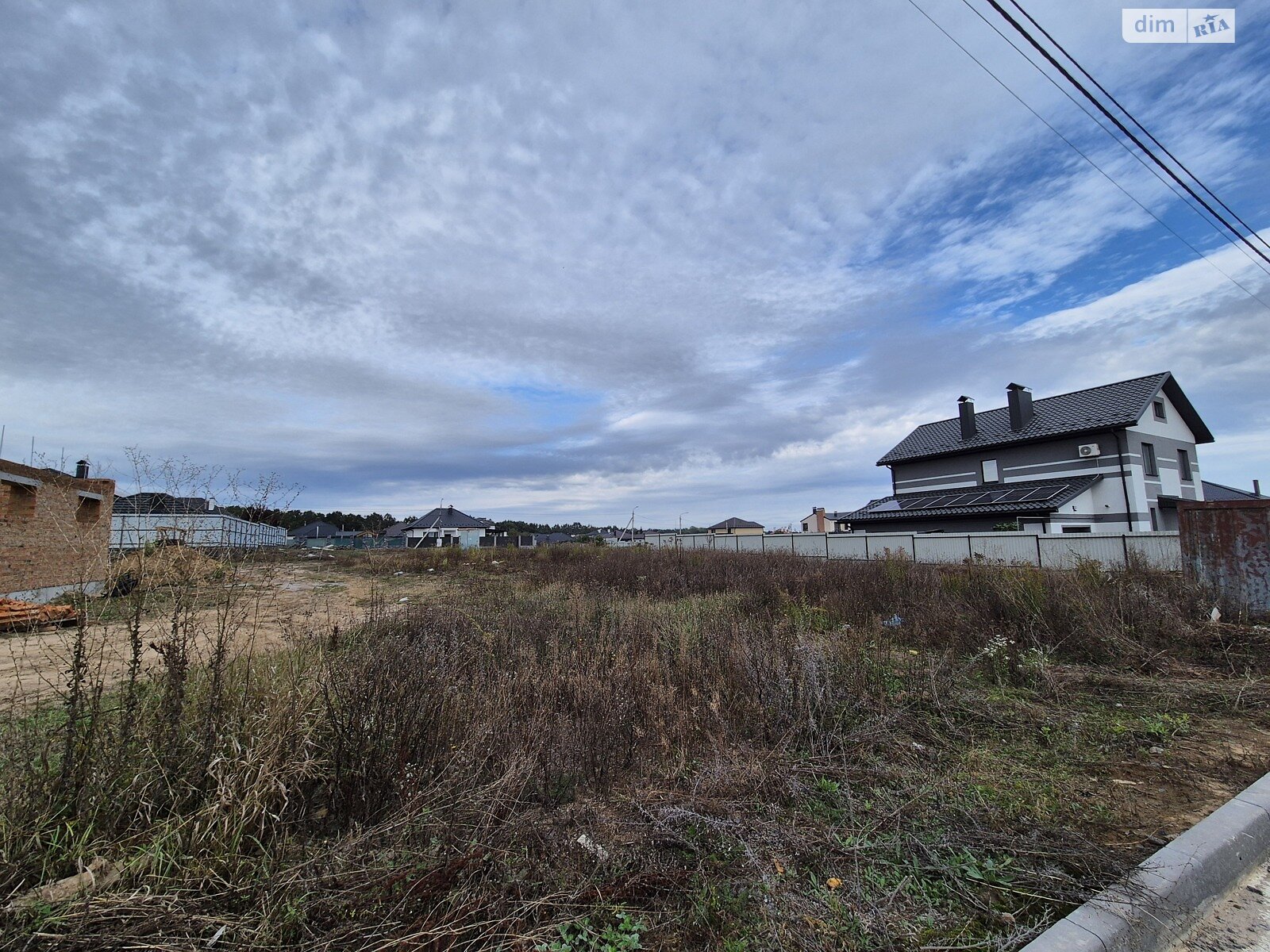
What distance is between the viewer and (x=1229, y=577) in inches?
271

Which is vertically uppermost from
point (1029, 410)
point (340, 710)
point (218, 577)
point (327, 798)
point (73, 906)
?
point (1029, 410)

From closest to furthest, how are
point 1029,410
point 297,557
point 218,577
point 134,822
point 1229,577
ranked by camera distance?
1. point 134,822
2. point 218,577
3. point 297,557
4. point 1229,577
5. point 1029,410

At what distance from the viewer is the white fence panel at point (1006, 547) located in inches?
549

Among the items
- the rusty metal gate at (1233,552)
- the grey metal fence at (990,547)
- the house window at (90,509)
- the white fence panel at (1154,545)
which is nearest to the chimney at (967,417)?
the grey metal fence at (990,547)

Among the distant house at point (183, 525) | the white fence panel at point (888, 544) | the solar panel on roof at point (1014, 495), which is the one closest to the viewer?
the distant house at point (183, 525)

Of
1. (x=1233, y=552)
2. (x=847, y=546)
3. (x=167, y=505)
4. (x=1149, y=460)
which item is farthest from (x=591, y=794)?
(x=1149, y=460)

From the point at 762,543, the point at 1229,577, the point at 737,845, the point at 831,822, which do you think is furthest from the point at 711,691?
the point at 762,543

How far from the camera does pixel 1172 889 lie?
2.13 meters

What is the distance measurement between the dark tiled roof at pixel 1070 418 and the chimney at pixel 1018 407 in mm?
247

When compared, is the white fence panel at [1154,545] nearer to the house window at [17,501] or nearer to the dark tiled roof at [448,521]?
the house window at [17,501]

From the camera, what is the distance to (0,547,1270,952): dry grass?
1.90 m

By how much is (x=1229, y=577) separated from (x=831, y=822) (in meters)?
7.79

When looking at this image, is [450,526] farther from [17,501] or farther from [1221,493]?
[1221,493]

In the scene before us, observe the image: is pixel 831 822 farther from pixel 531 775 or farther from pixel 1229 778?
pixel 1229 778
